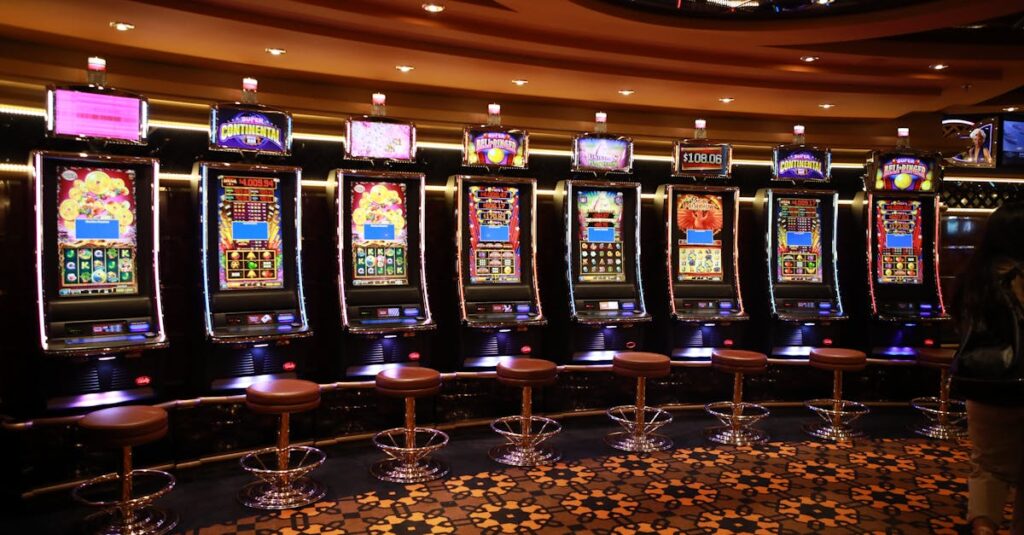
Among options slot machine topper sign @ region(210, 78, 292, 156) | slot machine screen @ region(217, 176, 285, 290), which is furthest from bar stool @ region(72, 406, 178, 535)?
slot machine topper sign @ region(210, 78, 292, 156)

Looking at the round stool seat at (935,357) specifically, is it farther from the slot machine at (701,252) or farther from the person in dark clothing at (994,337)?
the person in dark clothing at (994,337)

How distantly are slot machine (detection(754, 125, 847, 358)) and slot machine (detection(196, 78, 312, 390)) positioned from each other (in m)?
4.49

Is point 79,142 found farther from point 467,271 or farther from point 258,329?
point 467,271

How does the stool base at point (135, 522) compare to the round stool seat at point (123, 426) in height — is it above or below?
below

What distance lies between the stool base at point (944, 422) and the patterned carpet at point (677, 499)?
2.07ft

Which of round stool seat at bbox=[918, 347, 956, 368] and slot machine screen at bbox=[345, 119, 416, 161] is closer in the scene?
slot machine screen at bbox=[345, 119, 416, 161]

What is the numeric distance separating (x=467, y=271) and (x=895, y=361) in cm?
439

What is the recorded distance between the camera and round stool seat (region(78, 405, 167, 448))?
3928mm

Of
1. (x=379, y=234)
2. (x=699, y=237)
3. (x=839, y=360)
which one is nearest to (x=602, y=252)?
(x=699, y=237)

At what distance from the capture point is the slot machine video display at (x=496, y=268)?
6074mm

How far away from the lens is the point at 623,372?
5.95 metres

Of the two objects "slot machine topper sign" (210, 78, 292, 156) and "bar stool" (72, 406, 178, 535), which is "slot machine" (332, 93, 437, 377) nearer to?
"slot machine topper sign" (210, 78, 292, 156)

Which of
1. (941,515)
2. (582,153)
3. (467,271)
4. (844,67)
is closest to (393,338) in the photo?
(467,271)

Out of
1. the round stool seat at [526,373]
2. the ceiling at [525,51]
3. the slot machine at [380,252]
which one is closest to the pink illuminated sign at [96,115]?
the ceiling at [525,51]
